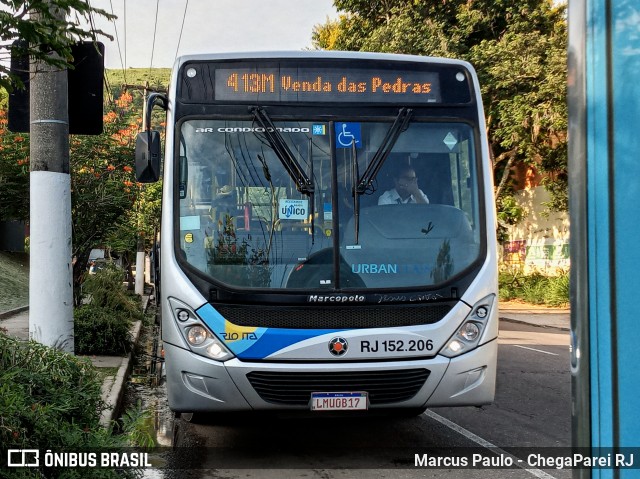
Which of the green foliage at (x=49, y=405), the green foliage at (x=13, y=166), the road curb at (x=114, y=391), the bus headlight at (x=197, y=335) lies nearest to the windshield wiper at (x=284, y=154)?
the bus headlight at (x=197, y=335)

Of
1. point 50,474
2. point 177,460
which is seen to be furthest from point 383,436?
point 50,474

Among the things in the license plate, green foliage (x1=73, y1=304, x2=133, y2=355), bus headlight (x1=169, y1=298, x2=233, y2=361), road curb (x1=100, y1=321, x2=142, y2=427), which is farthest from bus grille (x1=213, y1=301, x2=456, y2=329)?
green foliage (x1=73, y1=304, x2=133, y2=355)

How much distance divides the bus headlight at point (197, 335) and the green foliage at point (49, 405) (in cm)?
98

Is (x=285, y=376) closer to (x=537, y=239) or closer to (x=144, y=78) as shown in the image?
(x=537, y=239)

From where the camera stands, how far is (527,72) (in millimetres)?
23609

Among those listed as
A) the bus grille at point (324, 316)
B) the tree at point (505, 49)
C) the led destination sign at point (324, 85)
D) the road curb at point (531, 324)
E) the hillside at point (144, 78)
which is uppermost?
the hillside at point (144, 78)

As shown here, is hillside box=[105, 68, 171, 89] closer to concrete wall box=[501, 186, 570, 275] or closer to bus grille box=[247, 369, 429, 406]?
bus grille box=[247, 369, 429, 406]

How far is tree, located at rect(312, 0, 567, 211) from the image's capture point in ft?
77.2

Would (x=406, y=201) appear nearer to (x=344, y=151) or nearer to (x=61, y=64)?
(x=344, y=151)

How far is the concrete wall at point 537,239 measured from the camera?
27.1 meters

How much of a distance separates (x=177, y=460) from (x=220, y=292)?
59.0 inches

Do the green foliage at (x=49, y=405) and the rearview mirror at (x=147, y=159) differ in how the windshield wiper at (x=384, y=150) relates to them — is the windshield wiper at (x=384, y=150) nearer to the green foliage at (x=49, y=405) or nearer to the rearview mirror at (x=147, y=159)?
the rearview mirror at (x=147, y=159)

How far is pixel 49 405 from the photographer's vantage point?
163 inches

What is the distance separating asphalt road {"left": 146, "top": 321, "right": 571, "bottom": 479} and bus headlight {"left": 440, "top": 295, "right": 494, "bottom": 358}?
3.06ft
